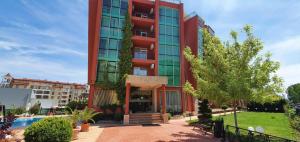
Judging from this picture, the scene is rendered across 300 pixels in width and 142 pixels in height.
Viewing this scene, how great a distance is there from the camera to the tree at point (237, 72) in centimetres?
1098

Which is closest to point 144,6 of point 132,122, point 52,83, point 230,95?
point 132,122

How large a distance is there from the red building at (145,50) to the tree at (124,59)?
3.09 feet

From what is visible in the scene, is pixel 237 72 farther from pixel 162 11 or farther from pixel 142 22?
pixel 162 11

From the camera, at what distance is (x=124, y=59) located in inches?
980

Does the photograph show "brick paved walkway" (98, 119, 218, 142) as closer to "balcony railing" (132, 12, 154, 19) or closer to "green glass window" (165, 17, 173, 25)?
"green glass window" (165, 17, 173, 25)

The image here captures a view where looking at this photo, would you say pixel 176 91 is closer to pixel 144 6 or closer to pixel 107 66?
pixel 107 66

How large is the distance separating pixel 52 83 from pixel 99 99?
96.6 meters

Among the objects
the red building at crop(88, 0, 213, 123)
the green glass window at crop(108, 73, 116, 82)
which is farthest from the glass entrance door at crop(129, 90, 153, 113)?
the green glass window at crop(108, 73, 116, 82)

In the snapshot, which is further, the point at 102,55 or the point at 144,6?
the point at 144,6

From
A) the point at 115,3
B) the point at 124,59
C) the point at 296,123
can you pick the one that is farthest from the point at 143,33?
the point at 296,123

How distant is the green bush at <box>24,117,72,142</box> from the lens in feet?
30.4

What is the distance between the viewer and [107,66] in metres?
24.9

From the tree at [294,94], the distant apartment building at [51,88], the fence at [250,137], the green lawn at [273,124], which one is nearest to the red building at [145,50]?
the green lawn at [273,124]

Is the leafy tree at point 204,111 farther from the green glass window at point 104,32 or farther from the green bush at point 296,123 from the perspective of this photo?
the green glass window at point 104,32
